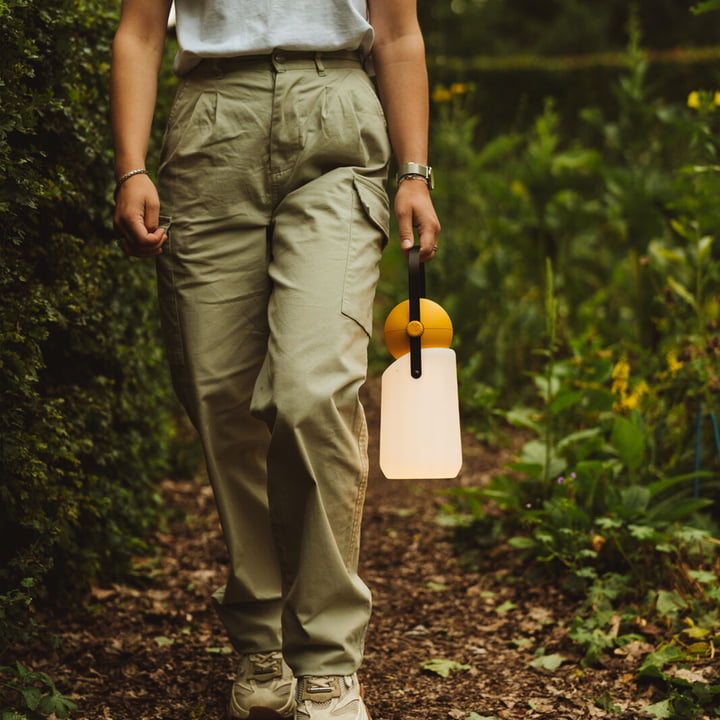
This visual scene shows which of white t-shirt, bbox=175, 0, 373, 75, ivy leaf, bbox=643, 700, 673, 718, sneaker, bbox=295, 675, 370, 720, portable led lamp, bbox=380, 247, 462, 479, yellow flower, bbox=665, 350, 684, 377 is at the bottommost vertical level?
Answer: ivy leaf, bbox=643, 700, 673, 718

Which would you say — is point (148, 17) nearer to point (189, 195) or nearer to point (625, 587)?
point (189, 195)

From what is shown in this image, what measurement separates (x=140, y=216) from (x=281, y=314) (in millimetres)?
377

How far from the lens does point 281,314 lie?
1.93 metres

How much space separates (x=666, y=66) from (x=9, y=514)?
9866mm

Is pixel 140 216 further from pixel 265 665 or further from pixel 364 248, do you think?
pixel 265 665

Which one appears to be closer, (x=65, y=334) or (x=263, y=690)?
(x=263, y=690)

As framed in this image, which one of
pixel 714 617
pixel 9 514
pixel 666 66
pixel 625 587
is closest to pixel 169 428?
pixel 9 514

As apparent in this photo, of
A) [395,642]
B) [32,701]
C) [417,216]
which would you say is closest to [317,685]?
[32,701]

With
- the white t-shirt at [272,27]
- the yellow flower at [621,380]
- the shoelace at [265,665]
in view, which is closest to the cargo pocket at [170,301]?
the white t-shirt at [272,27]

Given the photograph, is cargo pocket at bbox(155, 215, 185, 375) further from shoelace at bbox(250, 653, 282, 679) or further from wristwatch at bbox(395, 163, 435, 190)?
shoelace at bbox(250, 653, 282, 679)

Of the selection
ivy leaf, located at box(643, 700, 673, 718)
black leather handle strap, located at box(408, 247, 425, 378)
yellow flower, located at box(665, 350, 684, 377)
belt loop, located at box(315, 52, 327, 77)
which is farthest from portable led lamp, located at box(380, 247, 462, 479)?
yellow flower, located at box(665, 350, 684, 377)

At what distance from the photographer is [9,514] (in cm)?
213

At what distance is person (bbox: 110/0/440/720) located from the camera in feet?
6.18

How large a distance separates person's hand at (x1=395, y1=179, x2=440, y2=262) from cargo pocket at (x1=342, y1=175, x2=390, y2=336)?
41 millimetres
